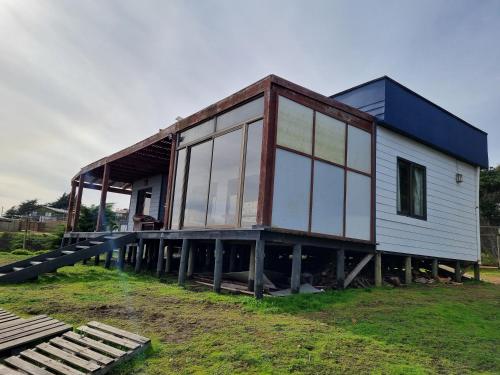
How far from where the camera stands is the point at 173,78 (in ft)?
32.6

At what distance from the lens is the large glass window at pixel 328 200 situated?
24.0 feet

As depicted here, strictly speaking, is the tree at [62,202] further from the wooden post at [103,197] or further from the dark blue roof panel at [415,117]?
the dark blue roof panel at [415,117]

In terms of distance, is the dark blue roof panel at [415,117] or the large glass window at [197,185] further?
the dark blue roof panel at [415,117]

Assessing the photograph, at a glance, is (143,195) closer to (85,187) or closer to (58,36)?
(85,187)

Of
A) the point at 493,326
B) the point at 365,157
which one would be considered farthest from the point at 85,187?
the point at 493,326

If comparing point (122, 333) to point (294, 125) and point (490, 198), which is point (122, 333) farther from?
point (490, 198)

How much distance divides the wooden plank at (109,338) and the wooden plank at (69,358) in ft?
1.35

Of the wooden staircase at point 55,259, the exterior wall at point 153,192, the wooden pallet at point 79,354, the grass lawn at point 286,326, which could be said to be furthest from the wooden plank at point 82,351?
the exterior wall at point 153,192

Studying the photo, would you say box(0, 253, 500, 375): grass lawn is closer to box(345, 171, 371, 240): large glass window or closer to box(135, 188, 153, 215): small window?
box(345, 171, 371, 240): large glass window

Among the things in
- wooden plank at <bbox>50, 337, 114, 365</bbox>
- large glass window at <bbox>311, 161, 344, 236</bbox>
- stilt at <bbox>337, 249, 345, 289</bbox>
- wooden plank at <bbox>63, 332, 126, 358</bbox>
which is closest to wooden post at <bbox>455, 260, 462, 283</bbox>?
stilt at <bbox>337, 249, 345, 289</bbox>

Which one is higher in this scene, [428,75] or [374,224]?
[428,75]

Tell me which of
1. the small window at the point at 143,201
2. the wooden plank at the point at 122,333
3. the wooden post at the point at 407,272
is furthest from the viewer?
the small window at the point at 143,201

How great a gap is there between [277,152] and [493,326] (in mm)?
4302

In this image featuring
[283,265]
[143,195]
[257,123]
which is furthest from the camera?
[143,195]
